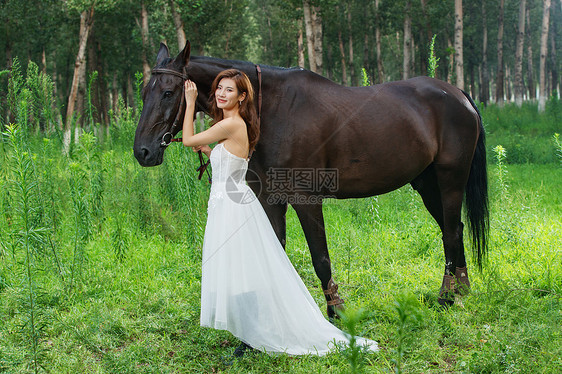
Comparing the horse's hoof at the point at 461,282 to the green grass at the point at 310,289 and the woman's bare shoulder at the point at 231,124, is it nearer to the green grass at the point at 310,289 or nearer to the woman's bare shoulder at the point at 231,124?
the green grass at the point at 310,289

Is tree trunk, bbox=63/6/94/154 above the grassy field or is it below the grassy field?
above

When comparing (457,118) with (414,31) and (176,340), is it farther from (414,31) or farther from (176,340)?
(414,31)

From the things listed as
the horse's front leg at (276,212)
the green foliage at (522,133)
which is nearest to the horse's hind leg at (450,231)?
the horse's front leg at (276,212)

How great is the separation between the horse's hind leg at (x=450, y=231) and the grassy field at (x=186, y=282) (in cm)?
17

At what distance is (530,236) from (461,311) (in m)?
1.95

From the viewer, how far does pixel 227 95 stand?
3260 millimetres

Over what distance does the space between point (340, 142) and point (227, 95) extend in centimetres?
102

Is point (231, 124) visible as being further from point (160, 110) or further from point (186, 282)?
point (186, 282)

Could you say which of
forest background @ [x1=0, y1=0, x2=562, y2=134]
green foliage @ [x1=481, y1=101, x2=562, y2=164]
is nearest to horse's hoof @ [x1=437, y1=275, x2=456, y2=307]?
green foliage @ [x1=481, y1=101, x2=562, y2=164]

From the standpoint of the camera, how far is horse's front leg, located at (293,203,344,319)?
142 inches

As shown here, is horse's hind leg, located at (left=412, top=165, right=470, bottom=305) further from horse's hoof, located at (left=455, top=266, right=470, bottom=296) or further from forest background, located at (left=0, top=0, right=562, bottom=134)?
forest background, located at (left=0, top=0, right=562, bottom=134)

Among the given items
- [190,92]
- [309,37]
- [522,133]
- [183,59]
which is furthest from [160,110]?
[522,133]

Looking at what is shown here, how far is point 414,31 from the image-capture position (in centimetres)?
3184

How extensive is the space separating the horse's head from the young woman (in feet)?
0.31
